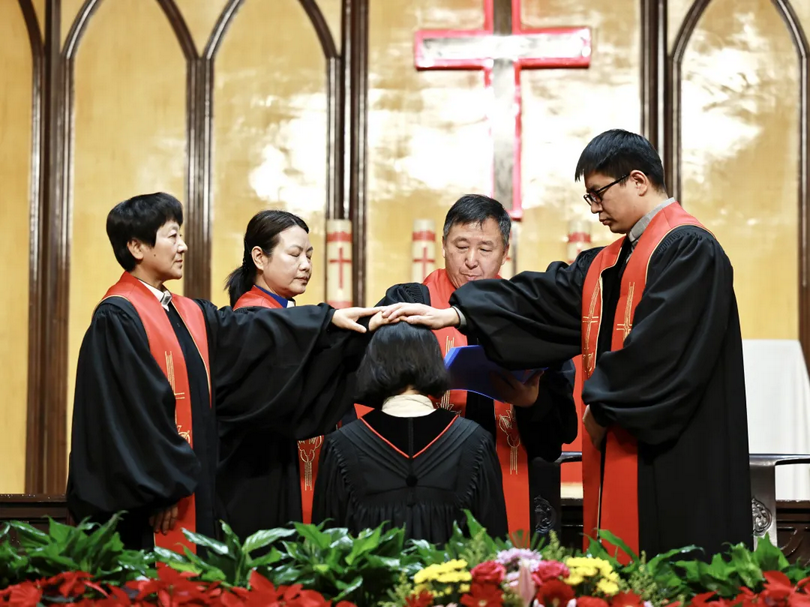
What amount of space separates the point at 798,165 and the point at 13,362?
5497 mm

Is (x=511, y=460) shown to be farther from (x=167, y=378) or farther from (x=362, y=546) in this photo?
(x=362, y=546)

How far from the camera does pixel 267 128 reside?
7.97 metres

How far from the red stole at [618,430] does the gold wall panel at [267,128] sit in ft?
12.6

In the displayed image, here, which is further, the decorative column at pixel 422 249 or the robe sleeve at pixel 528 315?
the decorative column at pixel 422 249

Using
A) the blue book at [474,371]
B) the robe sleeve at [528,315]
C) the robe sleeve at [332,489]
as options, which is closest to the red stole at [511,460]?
the blue book at [474,371]

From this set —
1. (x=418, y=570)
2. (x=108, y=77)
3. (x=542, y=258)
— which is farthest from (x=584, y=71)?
(x=418, y=570)

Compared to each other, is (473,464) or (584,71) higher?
(584,71)

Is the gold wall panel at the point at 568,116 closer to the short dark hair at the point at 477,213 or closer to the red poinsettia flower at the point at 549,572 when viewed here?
the short dark hair at the point at 477,213

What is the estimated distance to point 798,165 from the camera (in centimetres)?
775

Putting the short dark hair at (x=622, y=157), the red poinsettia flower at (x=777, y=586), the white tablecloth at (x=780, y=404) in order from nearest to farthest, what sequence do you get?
1. the red poinsettia flower at (x=777, y=586)
2. the short dark hair at (x=622, y=157)
3. the white tablecloth at (x=780, y=404)

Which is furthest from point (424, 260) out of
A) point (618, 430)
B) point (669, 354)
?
point (669, 354)

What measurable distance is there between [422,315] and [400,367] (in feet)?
2.93

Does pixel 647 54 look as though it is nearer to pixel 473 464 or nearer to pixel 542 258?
pixel 542 258

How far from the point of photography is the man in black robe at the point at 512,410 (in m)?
4.64
